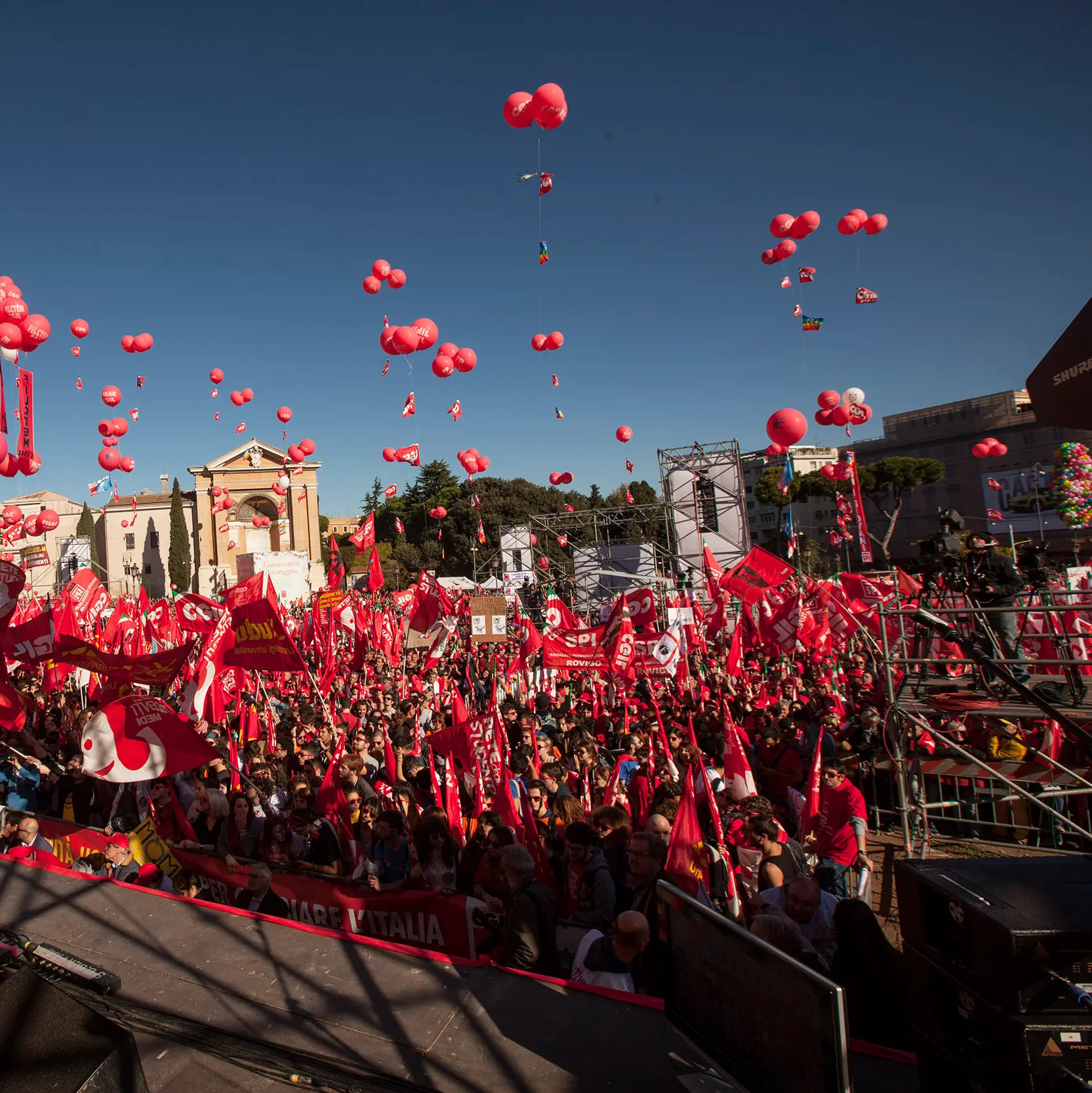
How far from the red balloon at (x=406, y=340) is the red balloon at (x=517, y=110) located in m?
4.73

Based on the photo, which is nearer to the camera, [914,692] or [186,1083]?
[186,1083]

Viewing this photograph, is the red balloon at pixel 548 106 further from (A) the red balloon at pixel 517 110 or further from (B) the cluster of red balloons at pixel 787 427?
(B) the cluster of red balloons at pixel 787 427

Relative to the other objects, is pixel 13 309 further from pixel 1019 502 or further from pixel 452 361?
pixel 1019 502

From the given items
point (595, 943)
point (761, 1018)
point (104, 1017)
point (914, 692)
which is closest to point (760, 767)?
point (914, 692)

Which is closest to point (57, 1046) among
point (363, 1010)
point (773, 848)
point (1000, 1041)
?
point (363, 1010)

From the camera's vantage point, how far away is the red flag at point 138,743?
6391 mm

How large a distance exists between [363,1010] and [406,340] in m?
12.4

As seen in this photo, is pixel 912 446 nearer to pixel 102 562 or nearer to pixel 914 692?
pixel 914 692

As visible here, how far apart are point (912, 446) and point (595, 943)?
66.6 metres

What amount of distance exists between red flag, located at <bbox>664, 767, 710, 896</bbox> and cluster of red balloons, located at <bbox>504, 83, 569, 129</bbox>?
8470 mm

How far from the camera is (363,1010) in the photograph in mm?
3037

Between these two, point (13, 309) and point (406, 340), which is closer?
point (13, 309)

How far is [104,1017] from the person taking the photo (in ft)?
7.04

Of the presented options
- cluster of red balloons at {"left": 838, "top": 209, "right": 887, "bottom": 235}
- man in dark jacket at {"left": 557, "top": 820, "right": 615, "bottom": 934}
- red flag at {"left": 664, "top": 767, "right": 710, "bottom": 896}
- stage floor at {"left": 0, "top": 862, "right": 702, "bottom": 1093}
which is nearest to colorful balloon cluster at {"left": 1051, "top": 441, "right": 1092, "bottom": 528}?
cluster of red balloons at {"left": 838, "top": 209, "right": 887, "bottom": 235}
